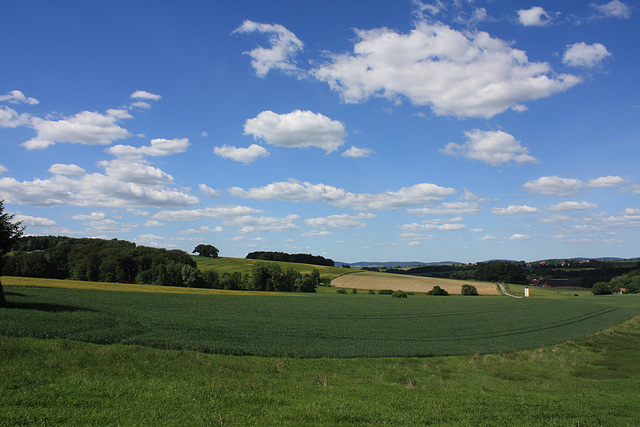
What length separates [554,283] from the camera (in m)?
135

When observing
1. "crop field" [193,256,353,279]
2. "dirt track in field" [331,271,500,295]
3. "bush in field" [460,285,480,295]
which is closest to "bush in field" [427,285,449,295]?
"dirt track in field" [331,271,500,295]

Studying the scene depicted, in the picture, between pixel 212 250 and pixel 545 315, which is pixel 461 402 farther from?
pixel 212 250

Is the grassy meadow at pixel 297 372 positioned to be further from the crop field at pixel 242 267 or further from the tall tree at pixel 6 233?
the crop field at pixel 242 267

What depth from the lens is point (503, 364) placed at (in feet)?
74.1

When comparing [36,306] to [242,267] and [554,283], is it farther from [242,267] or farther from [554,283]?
[554,283]

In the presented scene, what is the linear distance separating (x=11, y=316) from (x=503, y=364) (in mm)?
28221

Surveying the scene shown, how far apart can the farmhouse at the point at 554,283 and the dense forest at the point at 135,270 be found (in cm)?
9635

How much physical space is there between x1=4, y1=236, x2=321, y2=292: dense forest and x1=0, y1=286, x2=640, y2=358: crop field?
27.5 m

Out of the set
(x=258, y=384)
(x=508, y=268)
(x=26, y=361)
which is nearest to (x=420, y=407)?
(x=258, y=384)

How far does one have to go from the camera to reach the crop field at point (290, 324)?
21091 millimetres

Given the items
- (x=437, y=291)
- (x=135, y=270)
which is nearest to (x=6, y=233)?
(x=135, y=270)

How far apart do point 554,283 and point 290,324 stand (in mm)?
133541

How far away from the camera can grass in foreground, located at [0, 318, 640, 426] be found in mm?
9859

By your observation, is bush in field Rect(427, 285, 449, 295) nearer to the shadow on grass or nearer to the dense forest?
the dense forest
